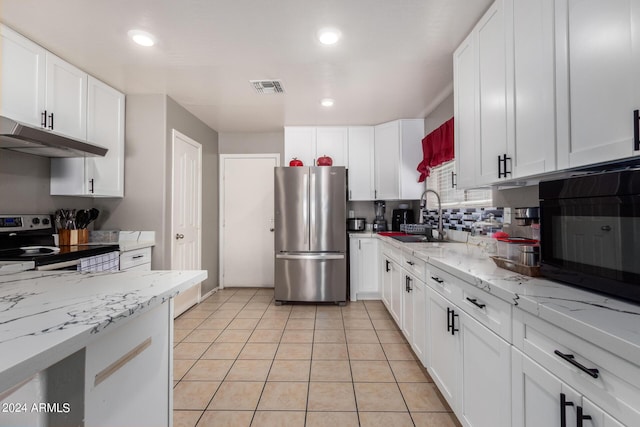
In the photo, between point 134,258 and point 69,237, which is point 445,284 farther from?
point 69,237

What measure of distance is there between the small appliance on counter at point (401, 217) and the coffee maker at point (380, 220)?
149 mm

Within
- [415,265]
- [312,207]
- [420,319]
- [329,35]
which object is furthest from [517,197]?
[312,207]

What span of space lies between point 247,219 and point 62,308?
3886 mm

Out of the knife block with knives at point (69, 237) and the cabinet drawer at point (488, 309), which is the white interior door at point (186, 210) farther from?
the cabinet drawer at point (488, 309)

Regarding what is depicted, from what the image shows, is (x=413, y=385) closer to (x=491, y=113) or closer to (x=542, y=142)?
(x=542, y=142)

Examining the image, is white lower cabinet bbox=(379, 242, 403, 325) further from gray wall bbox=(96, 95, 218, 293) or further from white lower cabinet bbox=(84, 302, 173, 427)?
gray wall bbox=(96, 95, 218, 293)

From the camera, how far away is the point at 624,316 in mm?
783

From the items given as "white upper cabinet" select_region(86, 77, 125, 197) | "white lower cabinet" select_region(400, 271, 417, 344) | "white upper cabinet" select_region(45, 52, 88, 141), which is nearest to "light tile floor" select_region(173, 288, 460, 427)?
"white lower cabinet" select_region(400, 271, 417, 344)

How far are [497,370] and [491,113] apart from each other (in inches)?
54.3

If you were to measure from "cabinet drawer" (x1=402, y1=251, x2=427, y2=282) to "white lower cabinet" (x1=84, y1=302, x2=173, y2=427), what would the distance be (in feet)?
5.14

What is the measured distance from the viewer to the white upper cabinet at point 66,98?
231 centimetres

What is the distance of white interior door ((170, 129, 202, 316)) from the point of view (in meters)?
3.34

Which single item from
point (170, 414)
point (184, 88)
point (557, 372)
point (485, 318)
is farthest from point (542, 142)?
point (184, 88)

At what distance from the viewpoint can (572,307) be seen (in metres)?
0.86
